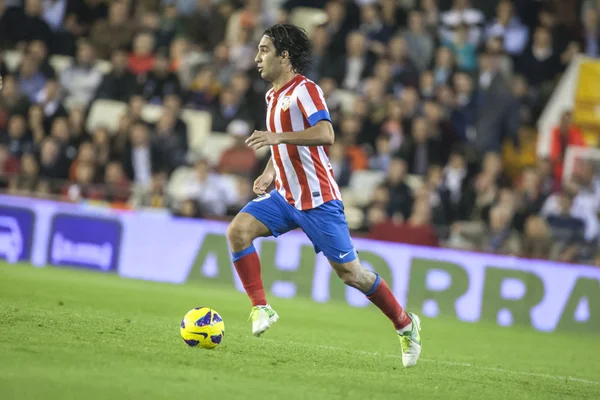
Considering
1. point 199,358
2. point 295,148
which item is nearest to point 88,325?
A: point 199,358

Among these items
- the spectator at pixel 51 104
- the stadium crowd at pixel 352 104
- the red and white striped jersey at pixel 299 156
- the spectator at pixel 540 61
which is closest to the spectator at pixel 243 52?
the stadium crowd at pixel 352 104

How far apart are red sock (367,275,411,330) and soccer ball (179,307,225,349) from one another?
1248mm

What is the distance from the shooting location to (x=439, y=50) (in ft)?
62.5

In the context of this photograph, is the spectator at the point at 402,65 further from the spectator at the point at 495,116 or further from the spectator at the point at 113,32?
the spectator at the point at 113,32

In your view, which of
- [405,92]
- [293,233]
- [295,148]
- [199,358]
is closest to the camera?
[199,358]

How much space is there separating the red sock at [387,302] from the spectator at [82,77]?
12125 mm

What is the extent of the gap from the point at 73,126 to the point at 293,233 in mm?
4792

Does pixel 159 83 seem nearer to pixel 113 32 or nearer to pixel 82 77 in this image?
pixel 82 77

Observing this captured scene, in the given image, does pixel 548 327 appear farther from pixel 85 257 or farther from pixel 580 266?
pixel 85 257

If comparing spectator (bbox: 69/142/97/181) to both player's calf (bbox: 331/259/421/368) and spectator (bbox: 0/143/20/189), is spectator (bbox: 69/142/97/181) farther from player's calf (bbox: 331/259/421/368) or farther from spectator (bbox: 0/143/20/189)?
player's calf (bbox: 331/259/421/368)

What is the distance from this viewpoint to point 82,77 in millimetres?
19797

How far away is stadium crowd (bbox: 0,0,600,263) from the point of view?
16.5 m

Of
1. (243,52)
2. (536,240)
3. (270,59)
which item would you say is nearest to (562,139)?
(536,240)

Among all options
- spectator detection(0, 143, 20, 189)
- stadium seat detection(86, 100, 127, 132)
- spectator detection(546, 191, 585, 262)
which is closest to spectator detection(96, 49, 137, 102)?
stadium seat detection(86, 100, 127, 132)
